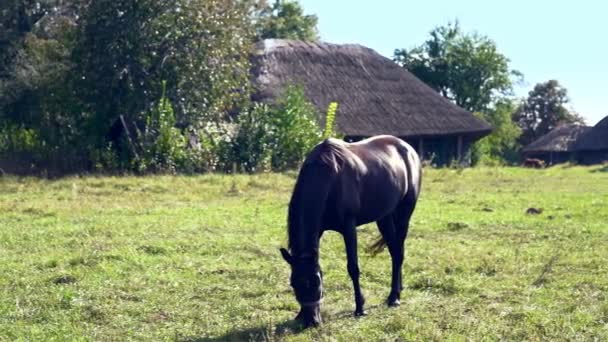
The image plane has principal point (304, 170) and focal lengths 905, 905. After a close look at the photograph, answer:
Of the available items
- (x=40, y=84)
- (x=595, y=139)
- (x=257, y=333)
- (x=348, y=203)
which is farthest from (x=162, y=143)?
(x=595, y=139)

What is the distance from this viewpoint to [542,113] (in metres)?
74.6

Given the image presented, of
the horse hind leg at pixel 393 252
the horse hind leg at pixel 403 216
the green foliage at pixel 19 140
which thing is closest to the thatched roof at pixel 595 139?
the green foliage at pixel 19 140

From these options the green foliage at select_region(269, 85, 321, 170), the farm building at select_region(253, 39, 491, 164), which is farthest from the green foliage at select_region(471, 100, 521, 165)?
the green foliage at select_region(269, 85, 321, 170)

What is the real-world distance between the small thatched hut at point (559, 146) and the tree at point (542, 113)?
11223 millimetres

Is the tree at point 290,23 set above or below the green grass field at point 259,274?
above

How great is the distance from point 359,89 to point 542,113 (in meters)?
42.2

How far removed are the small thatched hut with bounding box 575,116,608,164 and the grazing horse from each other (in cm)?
5183

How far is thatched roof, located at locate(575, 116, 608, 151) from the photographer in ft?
190

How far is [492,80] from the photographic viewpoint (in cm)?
5794

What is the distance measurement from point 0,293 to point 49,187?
37.5ft

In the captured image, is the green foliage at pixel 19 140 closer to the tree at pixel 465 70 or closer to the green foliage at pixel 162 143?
the green foliage at pixel 162 143

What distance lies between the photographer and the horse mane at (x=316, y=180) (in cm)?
734

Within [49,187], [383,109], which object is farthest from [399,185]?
[383,109]

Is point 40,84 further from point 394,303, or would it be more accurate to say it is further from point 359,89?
point 394,303
